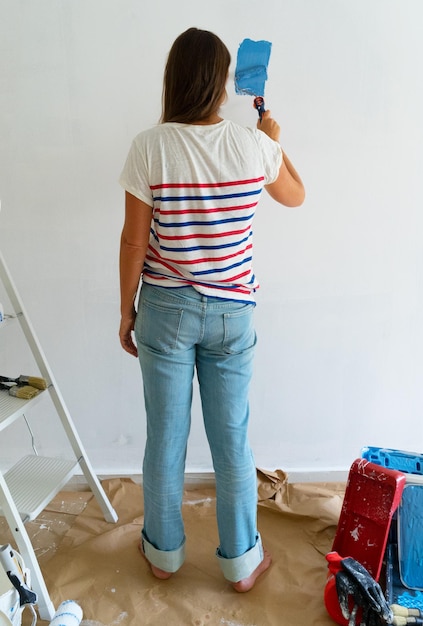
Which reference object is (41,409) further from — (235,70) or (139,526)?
(235,70)

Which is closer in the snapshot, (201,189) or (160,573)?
(201,189)

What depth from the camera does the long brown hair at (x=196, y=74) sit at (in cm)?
121

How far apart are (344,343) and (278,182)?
0.77 metres

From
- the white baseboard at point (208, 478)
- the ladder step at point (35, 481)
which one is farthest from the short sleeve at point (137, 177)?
the white baseboard at point (208, 478)

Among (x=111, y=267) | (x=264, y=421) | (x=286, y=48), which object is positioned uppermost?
(x=286, y=48)

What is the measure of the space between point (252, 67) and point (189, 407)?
996mm

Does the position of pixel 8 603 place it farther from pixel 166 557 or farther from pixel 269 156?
pixel 269 156

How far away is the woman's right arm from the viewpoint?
139 cm

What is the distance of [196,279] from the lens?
1312mm

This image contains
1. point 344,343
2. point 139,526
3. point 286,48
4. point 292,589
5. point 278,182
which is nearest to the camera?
point 278,182

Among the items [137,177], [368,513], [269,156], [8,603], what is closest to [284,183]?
[269,156]

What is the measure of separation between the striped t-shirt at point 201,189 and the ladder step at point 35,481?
745 millimetres

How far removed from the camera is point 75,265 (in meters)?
1.83

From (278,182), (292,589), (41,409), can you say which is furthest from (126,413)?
(278,182)
